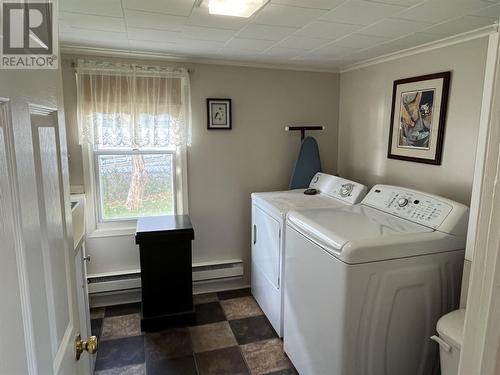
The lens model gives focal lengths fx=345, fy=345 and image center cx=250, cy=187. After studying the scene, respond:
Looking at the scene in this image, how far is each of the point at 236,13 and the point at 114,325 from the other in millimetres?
2379

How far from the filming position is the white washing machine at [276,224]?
2.44 m

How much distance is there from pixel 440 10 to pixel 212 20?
1.13m

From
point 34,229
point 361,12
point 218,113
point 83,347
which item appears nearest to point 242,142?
point 218,113

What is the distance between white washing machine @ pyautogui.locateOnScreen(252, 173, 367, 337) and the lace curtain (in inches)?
35.6

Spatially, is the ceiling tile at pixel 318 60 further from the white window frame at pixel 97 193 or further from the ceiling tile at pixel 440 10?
the white window frame at pixel 97 193

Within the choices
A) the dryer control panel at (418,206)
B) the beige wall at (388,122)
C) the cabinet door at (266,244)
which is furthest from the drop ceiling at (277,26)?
the cabinet door at (266,244)

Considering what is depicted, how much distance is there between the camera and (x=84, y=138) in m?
2.64

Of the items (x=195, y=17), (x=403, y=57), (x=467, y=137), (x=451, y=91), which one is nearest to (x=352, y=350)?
(x=467, y=137)

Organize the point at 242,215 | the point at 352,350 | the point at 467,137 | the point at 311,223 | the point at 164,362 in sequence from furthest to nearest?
the point at 242,215, the point at 164,362, the point at 467,137, the point at 311,223, the point at 352,350

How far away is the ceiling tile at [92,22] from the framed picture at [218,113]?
101 cm

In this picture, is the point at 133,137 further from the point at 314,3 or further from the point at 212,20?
the point at 314,3

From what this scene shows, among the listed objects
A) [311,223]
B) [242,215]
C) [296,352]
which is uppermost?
[311,223]

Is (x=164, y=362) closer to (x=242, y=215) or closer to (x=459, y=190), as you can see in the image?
(x=242, y=215)

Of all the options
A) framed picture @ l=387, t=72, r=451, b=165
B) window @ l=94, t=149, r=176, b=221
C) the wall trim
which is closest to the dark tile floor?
window @ l=94, t=149, r=176, b=221
